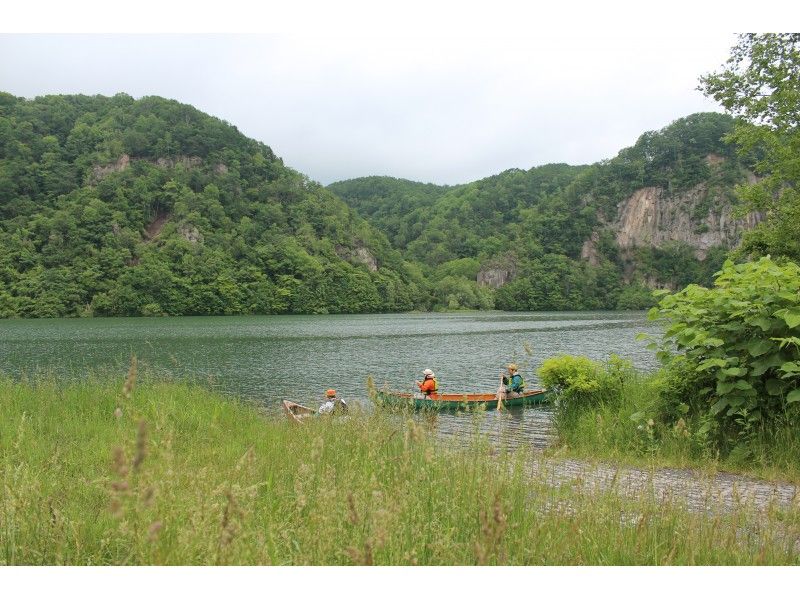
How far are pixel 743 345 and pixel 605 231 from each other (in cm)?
18273

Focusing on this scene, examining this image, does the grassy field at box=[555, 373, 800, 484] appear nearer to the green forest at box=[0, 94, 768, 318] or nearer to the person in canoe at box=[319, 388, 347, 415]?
the person in canoe at box=[319, 388, 347, 415]

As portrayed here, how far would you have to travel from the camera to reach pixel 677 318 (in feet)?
26.3

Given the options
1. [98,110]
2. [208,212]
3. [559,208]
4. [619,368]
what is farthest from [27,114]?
[619,368]

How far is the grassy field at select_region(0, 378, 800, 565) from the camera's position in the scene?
2.72 meters

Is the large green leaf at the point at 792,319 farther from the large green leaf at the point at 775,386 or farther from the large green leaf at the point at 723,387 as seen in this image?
the large green leaf at the point at 723,387

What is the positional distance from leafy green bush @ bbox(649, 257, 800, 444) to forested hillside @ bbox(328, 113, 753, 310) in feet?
473

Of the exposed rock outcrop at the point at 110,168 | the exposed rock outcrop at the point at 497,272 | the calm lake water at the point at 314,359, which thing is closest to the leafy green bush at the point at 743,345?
the calm lake water at the point at 314,359

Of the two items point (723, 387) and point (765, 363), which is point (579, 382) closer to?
point (723, 387)

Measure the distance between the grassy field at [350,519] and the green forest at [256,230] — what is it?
10435 centimetres

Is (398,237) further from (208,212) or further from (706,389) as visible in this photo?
(706,389)

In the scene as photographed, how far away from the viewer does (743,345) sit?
7.09m

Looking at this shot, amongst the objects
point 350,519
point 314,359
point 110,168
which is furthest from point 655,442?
point 110,168

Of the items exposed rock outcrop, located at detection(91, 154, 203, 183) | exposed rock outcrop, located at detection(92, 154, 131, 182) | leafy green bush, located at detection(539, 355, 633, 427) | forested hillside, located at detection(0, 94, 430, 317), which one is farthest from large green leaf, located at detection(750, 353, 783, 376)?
exposed rock outcrop, located at detection(92, 154, 131, 182)

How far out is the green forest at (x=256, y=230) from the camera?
352ft
